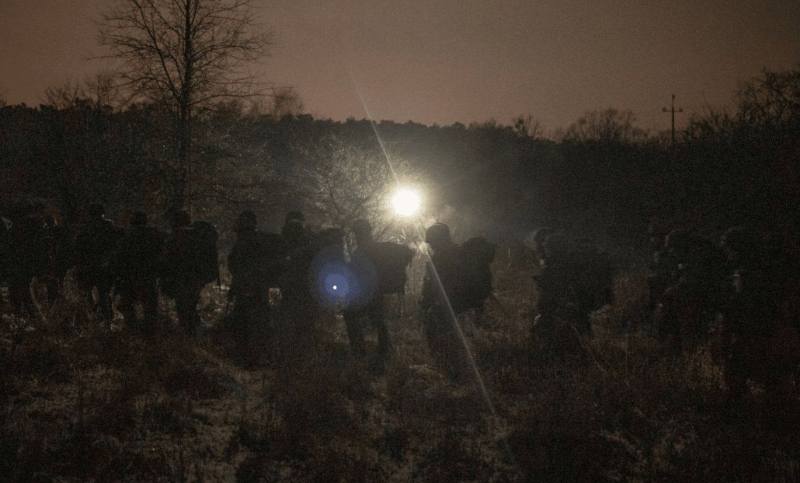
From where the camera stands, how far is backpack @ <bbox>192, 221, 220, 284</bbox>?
8625mm

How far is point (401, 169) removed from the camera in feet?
55.4

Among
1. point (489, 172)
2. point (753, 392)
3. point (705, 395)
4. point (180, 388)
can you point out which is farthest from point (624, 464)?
point (489, 172)

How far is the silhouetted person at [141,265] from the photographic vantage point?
8.35m

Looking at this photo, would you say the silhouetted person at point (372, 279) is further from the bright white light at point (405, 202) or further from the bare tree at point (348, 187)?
the bright white light at point (405, 202)

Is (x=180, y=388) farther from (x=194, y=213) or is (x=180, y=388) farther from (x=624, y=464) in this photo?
(x=194, y=213)

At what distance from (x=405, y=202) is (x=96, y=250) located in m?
8.73

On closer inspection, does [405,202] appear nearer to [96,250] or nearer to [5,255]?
[96,250]

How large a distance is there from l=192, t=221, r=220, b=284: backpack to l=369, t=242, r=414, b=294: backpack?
2.23 meters

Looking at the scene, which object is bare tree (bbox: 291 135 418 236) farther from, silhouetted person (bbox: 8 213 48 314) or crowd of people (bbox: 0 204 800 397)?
silhouetted person (bbox: 8 213 48 314)

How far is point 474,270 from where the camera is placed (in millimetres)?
9281

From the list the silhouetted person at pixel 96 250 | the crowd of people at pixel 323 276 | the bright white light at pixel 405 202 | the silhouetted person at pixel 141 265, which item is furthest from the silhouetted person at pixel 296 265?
the bright white light at pixel 405 202

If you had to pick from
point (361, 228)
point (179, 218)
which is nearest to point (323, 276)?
point (361, 228)

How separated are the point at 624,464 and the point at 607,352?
289 cm

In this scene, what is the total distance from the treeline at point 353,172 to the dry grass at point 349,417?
5.68 meters
